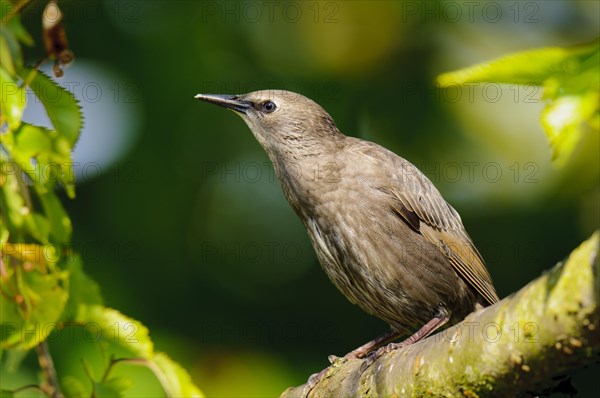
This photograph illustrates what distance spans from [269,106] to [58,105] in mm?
2306

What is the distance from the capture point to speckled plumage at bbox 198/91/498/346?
474 cm

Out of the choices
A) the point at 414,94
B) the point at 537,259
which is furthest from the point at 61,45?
the point at 537,259

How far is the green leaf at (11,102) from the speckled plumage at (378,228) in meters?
2.24

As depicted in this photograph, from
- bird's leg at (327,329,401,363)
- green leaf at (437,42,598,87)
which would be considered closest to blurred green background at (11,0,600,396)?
bird's leg at (327,329,401,363)

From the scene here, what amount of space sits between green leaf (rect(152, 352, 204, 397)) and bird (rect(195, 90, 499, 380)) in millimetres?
1687

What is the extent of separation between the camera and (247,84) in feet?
19.6

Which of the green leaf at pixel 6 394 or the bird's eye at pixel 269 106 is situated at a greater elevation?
the bird's eye at pixel 269 106

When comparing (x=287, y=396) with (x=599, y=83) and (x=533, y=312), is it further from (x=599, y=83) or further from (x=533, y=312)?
(x=599, y=83)

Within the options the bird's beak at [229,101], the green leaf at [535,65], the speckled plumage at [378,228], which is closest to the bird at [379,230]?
the speckled plumage at [378,228]

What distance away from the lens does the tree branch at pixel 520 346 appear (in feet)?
6.53

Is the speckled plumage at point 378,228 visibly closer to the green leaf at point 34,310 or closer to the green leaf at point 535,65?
the green leaf at point 34,310

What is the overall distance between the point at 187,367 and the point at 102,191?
4.54 ft

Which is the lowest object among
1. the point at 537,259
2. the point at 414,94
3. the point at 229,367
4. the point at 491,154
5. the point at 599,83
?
→ the point at 229,367

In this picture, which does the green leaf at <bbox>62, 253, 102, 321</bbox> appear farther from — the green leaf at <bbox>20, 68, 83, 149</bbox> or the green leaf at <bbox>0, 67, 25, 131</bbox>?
the green leaf at <bbox>0, 67, 25, 131</bbox>
